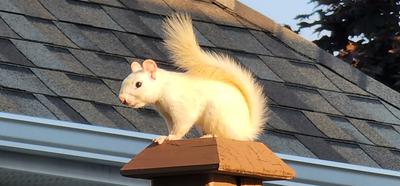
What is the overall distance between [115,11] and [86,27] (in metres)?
0.21

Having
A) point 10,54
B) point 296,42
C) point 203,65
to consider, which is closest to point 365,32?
point 296,42

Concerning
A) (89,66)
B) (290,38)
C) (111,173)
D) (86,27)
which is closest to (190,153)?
(111,173)

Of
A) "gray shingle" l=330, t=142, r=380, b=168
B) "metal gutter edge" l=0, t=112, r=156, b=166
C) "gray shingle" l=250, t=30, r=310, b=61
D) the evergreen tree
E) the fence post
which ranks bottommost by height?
the fence post

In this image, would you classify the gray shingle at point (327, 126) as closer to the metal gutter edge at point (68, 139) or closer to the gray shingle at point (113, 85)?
the gray shingle at point (113, 85)

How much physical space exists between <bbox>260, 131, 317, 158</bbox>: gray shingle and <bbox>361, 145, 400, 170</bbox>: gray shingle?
0.86 feet

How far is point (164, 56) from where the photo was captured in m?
3.69

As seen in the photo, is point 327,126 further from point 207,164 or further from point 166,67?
point 207,164

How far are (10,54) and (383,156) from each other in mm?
1393

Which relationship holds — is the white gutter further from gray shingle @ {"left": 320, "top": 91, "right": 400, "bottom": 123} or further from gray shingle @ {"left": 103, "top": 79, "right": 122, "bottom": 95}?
gray shingle @ {"left": 320, "top": 91, "right": 400, "bottom": 123}

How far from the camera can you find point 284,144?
138 inches

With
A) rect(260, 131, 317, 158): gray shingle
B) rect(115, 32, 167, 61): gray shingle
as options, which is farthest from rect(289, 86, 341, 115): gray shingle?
rect(115, 32, 167, 61): gray shingle

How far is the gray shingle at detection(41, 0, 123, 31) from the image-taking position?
368cm

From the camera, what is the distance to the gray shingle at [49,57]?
3.37 meters

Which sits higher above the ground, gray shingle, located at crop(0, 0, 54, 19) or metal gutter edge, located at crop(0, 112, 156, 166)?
gray shingle, located at crop(0, 0, 54, 19)
